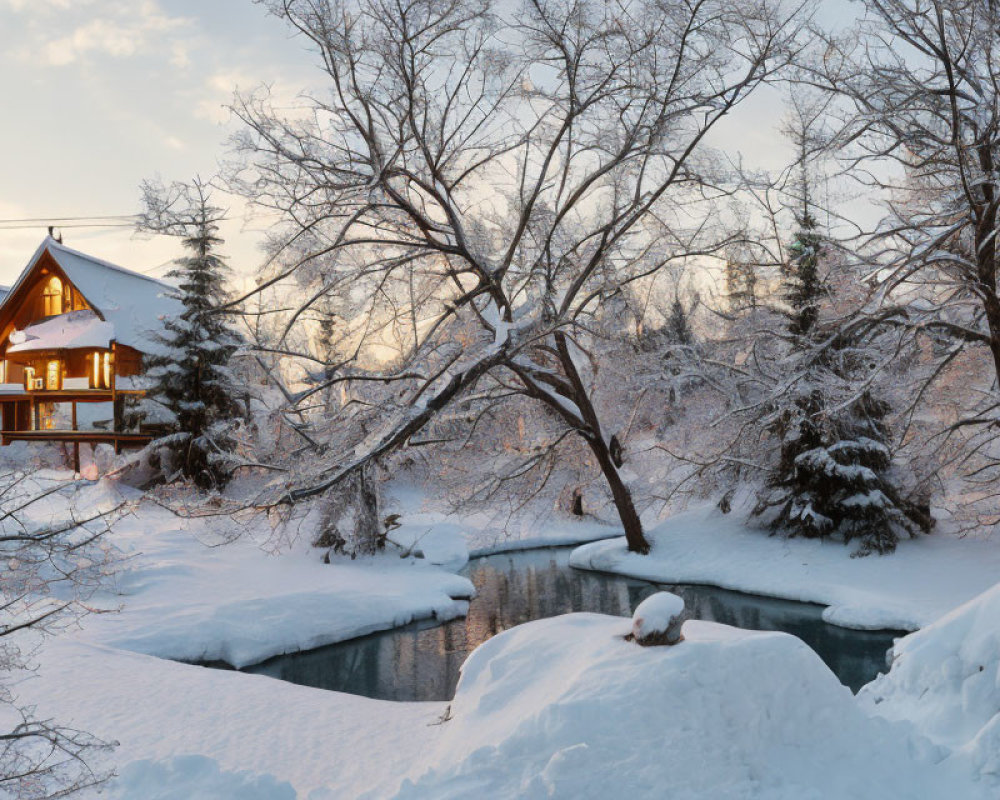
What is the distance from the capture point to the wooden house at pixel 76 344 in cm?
2734

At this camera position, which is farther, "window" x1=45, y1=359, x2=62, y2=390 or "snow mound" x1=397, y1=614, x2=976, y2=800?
"window" x1=45, y1=359, x2=62, y2=390

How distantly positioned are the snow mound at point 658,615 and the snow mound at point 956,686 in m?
2.02

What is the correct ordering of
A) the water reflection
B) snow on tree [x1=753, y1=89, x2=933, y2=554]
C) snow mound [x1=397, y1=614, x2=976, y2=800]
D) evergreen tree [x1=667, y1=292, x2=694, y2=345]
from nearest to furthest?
1. snow mound [x1=397, y1=614, x2=976, y2=800]
2. the water reflection
3. snow on tree [x1=753, y1=89, x2=933, y2=554]
4. evergreen tree [x1=667, y1=292, x2=694, y2=345]

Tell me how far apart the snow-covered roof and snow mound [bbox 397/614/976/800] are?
24580 mm

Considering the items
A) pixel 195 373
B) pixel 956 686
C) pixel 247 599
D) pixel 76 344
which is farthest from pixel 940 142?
pixel 76 344

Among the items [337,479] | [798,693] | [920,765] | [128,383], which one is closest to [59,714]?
[337,479]

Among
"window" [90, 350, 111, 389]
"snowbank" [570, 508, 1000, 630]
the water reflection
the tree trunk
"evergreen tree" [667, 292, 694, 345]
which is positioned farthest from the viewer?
"evergreen tree" [667, 292, 694, 345]

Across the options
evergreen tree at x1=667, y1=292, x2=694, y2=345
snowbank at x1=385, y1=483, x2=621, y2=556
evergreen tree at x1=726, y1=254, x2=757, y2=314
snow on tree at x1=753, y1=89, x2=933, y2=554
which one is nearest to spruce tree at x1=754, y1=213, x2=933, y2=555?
snow on tree at x1=753, y1=89, x2=933, y2=554

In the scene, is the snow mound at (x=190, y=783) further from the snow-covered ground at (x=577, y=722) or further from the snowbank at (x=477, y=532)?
the snowbank at (x=477, y=532)

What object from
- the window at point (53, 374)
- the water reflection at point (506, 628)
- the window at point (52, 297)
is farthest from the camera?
the window at point (52, 297)

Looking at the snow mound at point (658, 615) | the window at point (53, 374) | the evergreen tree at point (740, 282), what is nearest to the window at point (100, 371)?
the window at point (53, 374)

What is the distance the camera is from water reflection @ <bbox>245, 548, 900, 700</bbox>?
38.2 ft

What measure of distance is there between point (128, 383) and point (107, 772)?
24573mm

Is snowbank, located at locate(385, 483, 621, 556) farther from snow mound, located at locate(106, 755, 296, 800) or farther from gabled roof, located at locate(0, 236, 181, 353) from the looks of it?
snow mound, located at locate(106, 755, 296, 800)
